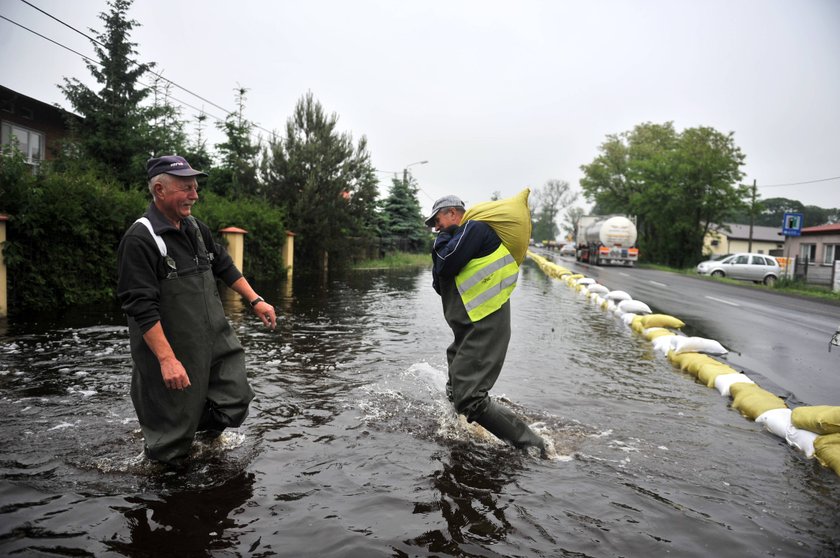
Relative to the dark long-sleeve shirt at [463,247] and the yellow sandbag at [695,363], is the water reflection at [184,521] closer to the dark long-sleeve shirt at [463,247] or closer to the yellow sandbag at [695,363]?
the dark long-sleeve shirt at [463,247]

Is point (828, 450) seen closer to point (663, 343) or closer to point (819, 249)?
point (663, 343)

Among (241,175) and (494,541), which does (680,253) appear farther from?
(494,541)

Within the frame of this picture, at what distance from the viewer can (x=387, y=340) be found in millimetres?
8258

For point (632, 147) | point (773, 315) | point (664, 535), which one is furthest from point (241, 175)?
point (632, 147)

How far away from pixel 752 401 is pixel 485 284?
313 centimetres

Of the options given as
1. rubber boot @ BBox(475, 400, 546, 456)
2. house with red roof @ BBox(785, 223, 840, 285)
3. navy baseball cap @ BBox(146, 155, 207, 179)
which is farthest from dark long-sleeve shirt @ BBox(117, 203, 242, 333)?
house with red roof @ BBox(785, 223, 840, 285)

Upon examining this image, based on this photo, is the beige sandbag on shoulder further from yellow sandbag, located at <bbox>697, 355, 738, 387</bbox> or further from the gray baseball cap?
the gray baseball cap

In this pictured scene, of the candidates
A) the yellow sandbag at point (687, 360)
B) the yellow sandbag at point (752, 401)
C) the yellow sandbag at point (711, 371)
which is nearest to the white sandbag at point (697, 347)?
the yellow sandbag at point (687, 360)

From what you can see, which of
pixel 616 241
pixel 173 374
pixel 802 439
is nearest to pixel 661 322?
pixel 802 439

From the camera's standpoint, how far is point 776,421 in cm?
460

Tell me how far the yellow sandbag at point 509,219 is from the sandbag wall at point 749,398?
8.19 feet

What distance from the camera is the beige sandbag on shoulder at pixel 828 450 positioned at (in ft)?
12.5

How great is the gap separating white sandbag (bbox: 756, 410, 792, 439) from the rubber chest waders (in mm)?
4188

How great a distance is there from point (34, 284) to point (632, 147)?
53.9m
